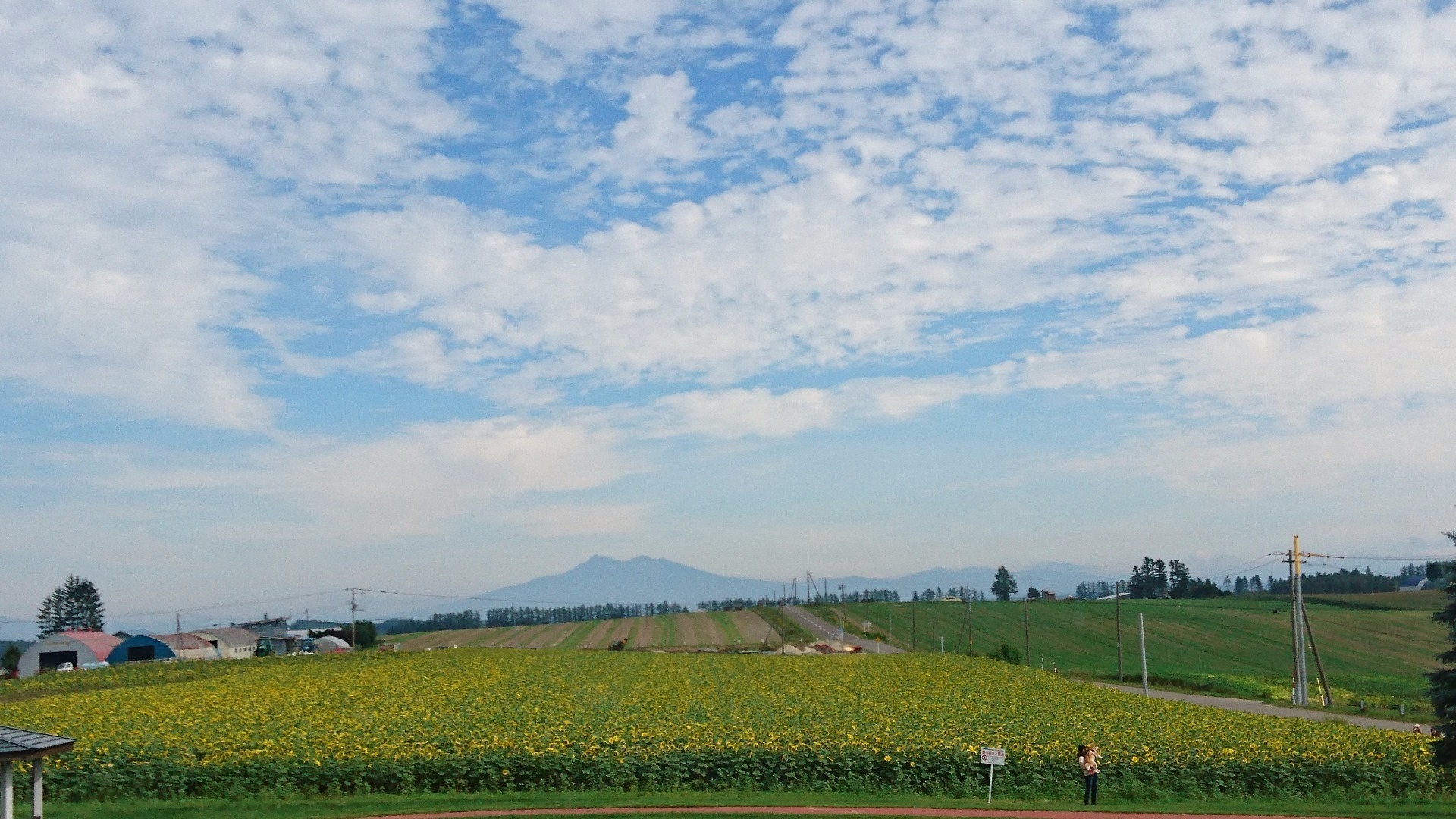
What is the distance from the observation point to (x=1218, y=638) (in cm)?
11394

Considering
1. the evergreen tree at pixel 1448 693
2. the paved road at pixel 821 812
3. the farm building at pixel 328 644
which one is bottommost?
the farm building at pixel 328 644

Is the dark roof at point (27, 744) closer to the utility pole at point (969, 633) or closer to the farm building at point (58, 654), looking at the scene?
the utility pole at point (969, 633)

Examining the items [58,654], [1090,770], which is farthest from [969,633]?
[58,654]

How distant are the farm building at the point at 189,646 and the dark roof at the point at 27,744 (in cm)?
11100

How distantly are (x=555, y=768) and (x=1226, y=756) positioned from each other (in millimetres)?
19547

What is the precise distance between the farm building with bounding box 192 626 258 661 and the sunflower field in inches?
3273

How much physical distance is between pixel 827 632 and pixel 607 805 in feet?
366

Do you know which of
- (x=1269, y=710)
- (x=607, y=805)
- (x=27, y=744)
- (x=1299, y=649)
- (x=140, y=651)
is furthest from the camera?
(x=140, y=651)

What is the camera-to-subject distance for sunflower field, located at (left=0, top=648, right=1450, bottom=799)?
28859mm

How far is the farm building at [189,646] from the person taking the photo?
120525 mm

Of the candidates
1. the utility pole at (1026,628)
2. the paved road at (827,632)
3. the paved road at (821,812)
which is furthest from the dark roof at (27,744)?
the paved road at (827,632)

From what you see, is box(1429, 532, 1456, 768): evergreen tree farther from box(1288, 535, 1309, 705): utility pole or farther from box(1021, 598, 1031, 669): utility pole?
box(1021, 598, 1031, 669): utility pole

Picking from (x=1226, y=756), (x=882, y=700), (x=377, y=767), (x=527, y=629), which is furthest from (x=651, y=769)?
(x=527, y=629)

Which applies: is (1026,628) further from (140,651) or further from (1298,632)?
(140,651)
